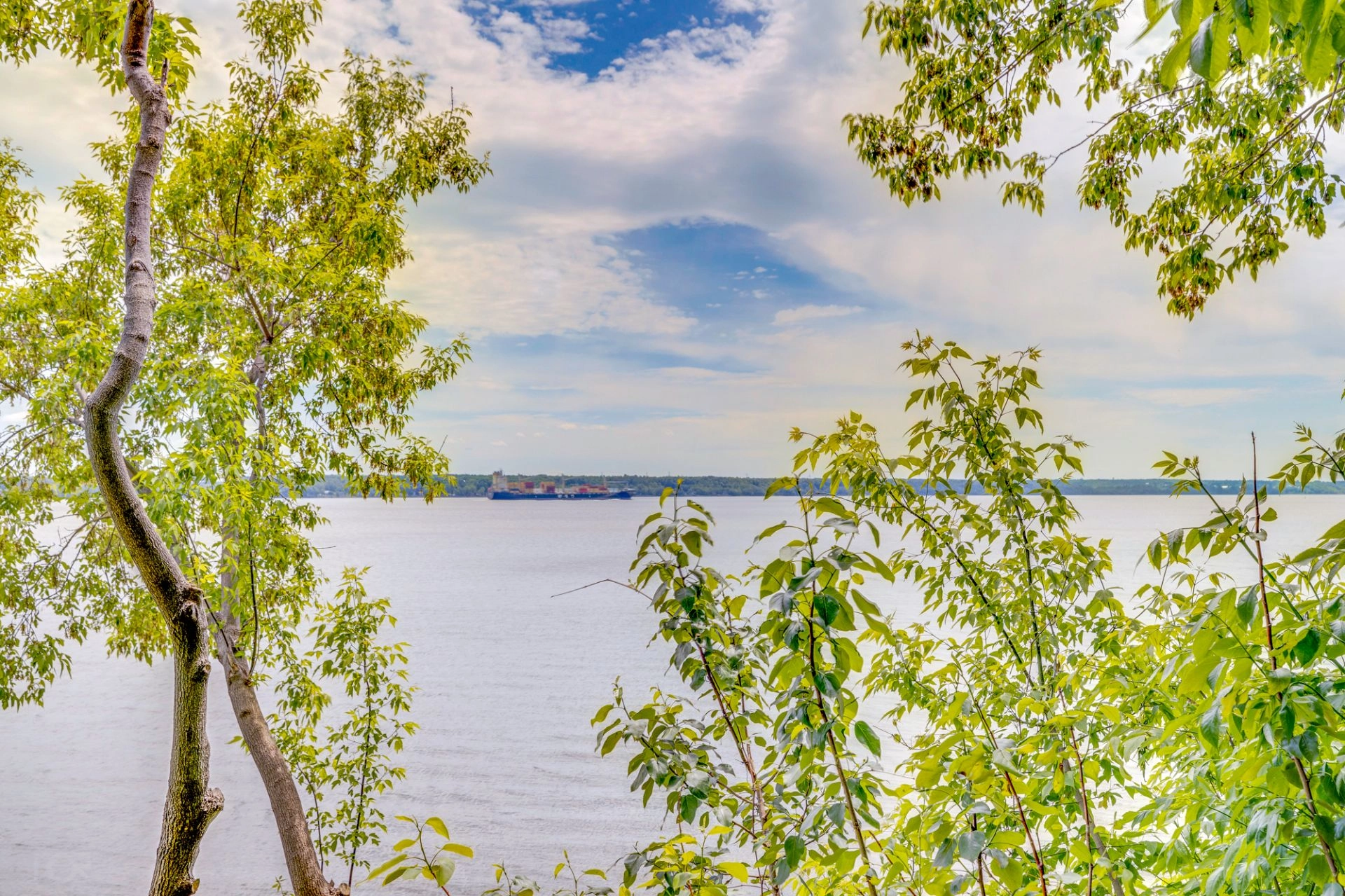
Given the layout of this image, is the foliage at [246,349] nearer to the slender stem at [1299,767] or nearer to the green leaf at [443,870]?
the green leaf at [443,870]

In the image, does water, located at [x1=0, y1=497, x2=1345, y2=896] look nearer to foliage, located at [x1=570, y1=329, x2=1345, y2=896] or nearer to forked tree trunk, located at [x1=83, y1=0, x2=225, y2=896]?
foliage, located at [x1=570, y1=329, x2=1345, y2=896]

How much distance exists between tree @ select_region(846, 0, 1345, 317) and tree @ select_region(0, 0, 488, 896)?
427cm

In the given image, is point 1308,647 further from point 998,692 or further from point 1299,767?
point 998,692

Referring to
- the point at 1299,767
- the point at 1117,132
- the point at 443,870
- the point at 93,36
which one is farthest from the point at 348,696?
the point at 1117,132

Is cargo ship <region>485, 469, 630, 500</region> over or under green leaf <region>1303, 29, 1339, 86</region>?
under

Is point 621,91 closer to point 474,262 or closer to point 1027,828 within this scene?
point 474,262

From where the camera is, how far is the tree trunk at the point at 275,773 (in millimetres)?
4875

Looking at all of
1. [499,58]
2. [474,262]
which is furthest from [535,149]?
[499,58]

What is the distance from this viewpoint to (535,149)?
18547mm

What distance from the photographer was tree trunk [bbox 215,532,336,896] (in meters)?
4.88

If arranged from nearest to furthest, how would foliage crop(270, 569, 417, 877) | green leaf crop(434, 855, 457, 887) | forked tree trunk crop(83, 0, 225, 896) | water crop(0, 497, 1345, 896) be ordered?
green leaf crop(434, 855, 457, 887), forked tree trunk crop(83, 0, 225, 896), foliage crop(270, 569, 417, 877), water crop(0, 497, 1345, 896)

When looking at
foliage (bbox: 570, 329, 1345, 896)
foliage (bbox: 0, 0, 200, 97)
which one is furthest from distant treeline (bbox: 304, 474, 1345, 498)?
foliage (bbox: 0, 0, 200, 97)

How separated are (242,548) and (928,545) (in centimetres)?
441

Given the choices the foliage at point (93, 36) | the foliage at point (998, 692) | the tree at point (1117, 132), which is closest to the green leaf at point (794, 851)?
the foliage at point (998, 692)
